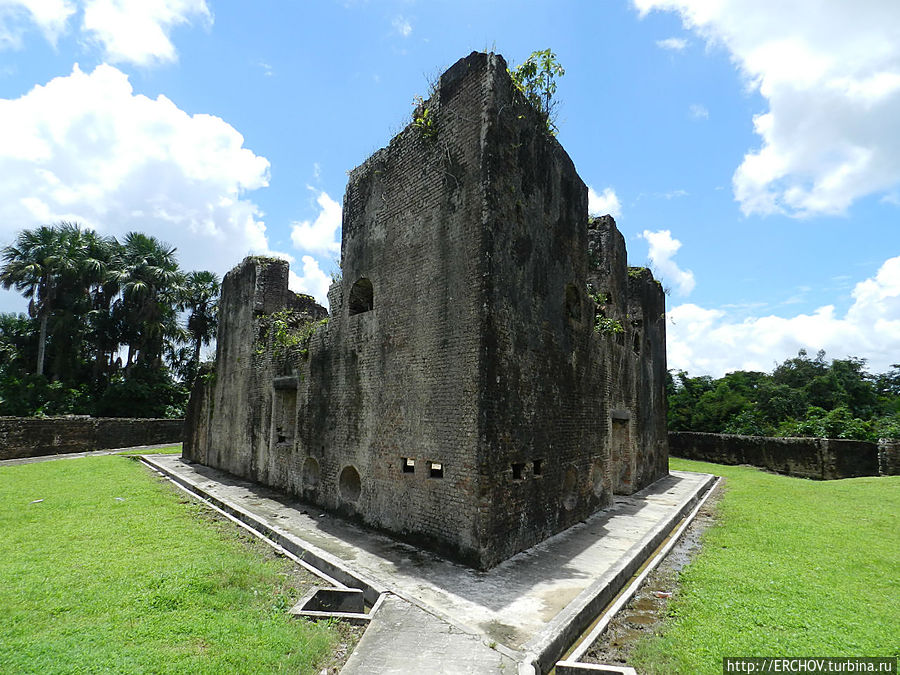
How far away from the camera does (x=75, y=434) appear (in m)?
20.9

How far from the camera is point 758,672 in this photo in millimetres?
4324

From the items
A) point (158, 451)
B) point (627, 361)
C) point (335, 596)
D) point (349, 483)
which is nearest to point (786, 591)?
point (335, 596)

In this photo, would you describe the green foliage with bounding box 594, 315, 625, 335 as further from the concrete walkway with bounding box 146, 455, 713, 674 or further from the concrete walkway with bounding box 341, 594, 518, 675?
the concrete walkway with bounding box 341, 594, 518, 675

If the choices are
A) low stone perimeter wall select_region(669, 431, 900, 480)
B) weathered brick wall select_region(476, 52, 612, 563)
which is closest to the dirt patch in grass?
weathered brick wall select_region(476, 52, 612, 563)

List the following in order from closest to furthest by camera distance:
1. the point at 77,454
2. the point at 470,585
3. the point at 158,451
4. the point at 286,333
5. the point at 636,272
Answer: the point at 470,585
the point at 286,333
the point at 636,272
the point at 77,454
the point at 158,451

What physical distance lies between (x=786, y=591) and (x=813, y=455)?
55.1 feet

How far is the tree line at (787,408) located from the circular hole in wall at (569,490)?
19.5 m

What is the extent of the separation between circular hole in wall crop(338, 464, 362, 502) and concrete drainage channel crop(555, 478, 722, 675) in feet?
17.0

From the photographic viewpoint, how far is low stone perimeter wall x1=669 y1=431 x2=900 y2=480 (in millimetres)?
18172

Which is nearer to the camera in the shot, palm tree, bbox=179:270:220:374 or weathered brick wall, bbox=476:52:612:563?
weathered brick wall, bbox=476:52:612:563

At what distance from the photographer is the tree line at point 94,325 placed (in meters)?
27.0

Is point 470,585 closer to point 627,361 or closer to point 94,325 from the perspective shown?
point 627,361

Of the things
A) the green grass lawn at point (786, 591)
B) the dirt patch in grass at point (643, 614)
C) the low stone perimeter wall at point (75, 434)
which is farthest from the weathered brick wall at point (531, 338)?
the low stone perimeter wall at point (75, 434)

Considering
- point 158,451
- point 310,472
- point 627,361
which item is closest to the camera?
point 310,472
